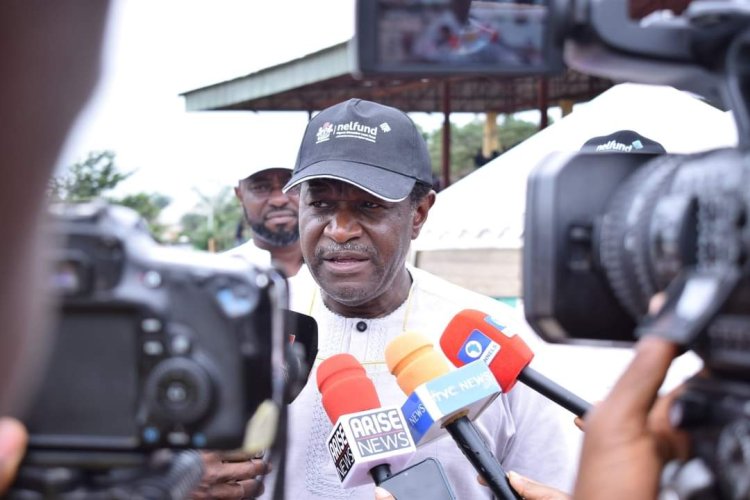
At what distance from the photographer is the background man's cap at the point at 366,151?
2574mm

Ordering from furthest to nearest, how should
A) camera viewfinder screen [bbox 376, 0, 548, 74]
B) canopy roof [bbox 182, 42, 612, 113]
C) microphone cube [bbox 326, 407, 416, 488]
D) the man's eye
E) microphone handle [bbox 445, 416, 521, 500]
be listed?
canopy roof [bbox 182, 42, 612, 113] < the man's eye < microphone cube [bbox 326, 407, 416, 488] < microphone handle [bbox 445, 416, 521, 500] < camera viewfinder screen [bbox 376, 0, 548, 74]

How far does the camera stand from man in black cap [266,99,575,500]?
2.39 m

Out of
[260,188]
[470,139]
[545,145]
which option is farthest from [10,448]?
[470,139]

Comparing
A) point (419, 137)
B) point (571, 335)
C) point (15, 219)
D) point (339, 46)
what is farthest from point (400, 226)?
point (339, 46)

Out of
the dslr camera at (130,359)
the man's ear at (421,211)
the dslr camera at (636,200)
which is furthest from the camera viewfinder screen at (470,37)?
the man's ear at (421,211)

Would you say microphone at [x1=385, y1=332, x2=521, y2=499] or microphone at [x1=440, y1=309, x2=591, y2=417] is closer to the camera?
microphone at [x1=385, y1=332, x2=521, y2=499]

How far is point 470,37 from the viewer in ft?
4.31

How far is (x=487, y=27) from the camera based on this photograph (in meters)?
1.32

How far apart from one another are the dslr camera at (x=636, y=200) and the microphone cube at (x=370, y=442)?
0.55 meters

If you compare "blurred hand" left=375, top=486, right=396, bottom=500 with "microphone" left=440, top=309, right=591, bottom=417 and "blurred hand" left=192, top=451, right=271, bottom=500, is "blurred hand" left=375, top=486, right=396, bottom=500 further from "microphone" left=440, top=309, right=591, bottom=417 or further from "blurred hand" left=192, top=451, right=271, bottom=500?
"microphone" left=440, top=309, right=591, bottom=417

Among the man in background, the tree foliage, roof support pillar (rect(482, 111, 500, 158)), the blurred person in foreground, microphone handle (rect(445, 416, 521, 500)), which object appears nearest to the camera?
the blurred person in foreground

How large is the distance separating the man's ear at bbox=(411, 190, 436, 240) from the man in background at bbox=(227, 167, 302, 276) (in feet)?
5.08

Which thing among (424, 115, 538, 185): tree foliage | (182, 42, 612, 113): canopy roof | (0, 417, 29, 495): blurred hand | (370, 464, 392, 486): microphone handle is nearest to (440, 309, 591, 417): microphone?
(370, 464, 392, 486): microphone handle

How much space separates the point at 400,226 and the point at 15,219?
1844 millimetres
